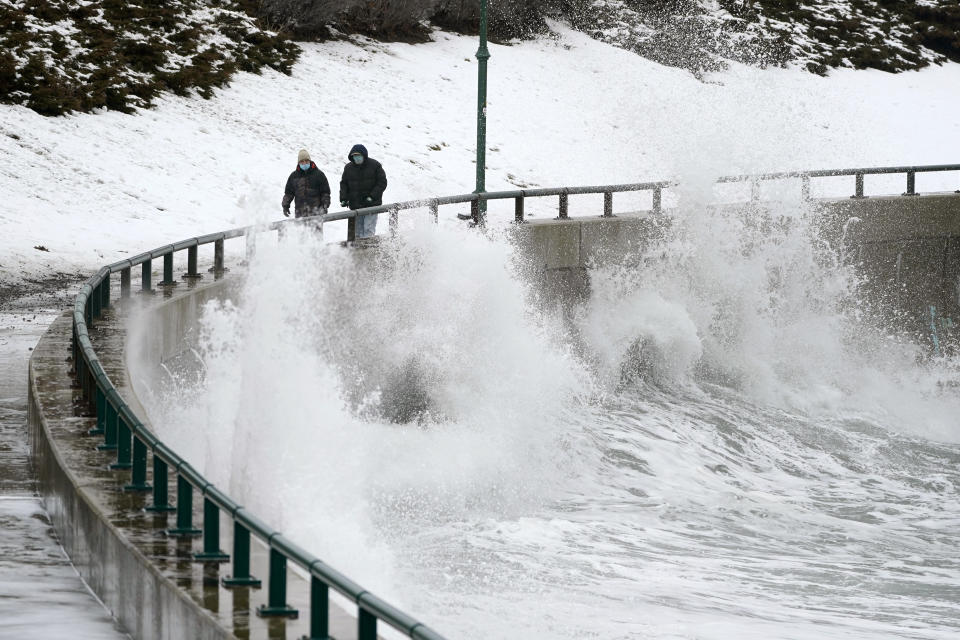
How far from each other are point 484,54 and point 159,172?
8214 millimetres

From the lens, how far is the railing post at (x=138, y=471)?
19.7ft

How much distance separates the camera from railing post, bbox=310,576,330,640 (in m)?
4.15

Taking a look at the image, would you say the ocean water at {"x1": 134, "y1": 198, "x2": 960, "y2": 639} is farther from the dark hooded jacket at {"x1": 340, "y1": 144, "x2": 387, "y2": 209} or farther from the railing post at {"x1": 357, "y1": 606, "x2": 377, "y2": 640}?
the railing post at {"x1": 357, "y1": 606, "x2": 377, "y2": 640}

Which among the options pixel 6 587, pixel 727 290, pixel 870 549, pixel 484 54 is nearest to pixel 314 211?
pixel 484 54

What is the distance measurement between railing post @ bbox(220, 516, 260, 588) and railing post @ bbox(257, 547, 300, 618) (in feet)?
0.88

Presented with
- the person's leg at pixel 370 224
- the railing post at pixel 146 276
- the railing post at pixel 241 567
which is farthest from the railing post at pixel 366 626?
the person's leg at pixel 370 224

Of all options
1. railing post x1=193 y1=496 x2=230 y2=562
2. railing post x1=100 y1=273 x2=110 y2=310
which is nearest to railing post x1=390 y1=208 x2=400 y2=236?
railing post x1=100 y1=273 x2=110 y2=310

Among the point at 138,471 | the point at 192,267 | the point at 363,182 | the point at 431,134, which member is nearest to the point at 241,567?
the point at 138,471

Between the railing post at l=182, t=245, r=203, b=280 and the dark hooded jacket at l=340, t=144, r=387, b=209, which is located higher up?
the dark hooded jacket at l=340, t=144, r=387, b=209

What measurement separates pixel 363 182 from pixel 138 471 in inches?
419

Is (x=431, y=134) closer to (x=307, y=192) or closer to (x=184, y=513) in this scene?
(x=307, y=192)

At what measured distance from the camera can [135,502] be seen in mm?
5953

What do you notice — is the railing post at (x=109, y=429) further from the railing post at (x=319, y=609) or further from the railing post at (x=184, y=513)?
the railing post at (x=319, y=609)

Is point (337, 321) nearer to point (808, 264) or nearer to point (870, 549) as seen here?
point (870, 549)
